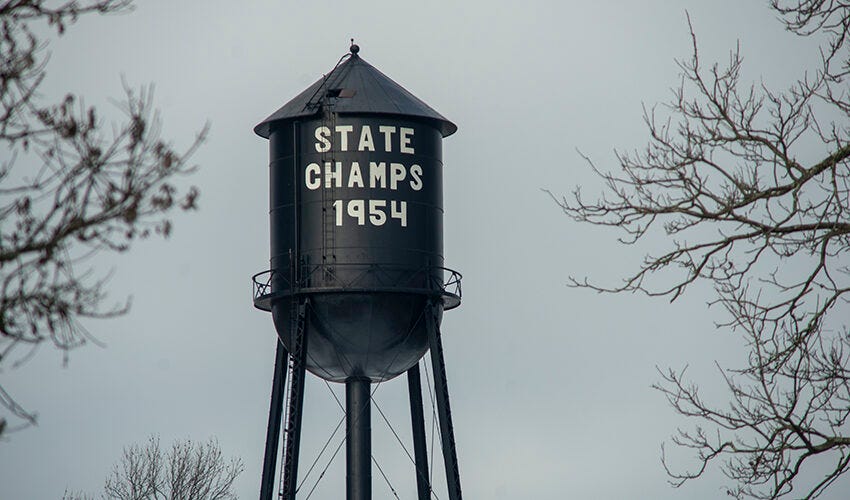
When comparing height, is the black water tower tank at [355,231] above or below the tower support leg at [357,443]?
above

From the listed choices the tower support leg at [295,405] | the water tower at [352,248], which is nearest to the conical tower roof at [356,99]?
the water tower at [352,248]

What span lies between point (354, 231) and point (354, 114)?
207 centimetres

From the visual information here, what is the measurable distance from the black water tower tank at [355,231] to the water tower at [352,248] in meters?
0.02

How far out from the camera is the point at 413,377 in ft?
110

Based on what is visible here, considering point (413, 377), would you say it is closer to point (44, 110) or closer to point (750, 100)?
point (750, 100)

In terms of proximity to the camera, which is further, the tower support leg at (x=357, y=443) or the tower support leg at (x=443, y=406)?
the tower support leg at (x=357, y=443)

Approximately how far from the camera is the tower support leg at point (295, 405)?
102 ft

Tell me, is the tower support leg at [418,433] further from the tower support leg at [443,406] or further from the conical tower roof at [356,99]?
the conical tower roof at [356,99]

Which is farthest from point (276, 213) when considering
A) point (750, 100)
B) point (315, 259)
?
point (750, 100)

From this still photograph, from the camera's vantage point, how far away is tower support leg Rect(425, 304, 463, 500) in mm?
31297

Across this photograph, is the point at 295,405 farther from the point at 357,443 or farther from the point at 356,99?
the point at 356,99

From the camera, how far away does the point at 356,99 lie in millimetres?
31875

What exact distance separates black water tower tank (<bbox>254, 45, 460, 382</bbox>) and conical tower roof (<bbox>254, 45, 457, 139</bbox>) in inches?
1.5

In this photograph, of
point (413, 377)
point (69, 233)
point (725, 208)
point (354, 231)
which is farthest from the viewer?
point (413, 377)
